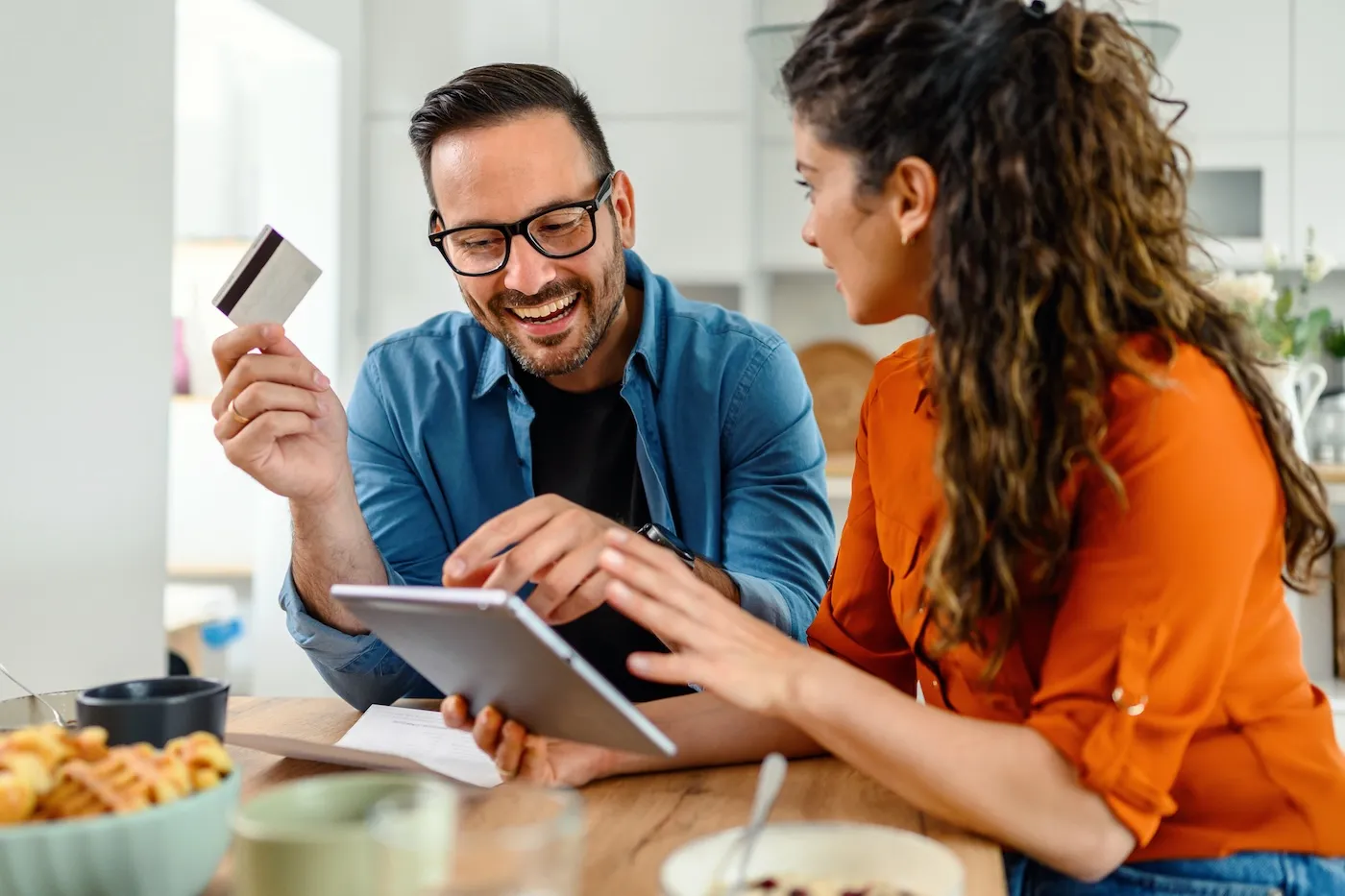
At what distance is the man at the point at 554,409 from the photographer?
1.63m

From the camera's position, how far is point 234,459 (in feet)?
4.66

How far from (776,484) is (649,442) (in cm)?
19

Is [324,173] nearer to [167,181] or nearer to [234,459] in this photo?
[167,181]

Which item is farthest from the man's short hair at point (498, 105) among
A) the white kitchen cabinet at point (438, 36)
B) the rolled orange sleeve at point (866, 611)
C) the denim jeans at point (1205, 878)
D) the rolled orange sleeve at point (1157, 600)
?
the white kitchen cabinet at point (438, 36)

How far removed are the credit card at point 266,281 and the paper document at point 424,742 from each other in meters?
0.40

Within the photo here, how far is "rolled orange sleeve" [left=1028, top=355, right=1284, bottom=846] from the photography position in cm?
93

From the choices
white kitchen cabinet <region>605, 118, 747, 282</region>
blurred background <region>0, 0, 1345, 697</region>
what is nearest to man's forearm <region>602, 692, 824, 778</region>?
blurred background <region>0, 0, 1345, 697</region>

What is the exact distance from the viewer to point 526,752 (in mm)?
1102

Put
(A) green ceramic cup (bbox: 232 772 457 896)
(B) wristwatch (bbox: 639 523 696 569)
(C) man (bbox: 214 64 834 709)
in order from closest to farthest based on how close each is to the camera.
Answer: (A) green ceramic cup (bbox: 232 772 457 896) → (B) wristwatch (bbox: 639 523 696 569) → (C) man (bbox: 214 64 834 709)

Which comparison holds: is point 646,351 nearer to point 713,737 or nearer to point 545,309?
point 545,309

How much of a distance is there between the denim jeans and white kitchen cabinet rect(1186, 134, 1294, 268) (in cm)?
340

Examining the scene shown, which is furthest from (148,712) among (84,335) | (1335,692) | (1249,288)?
(1335,692)

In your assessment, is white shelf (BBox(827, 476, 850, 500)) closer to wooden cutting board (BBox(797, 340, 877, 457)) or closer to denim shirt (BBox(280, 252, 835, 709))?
wooden cutting board (BBox(797, 340, 877, 457))

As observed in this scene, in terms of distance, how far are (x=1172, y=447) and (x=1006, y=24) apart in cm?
37
